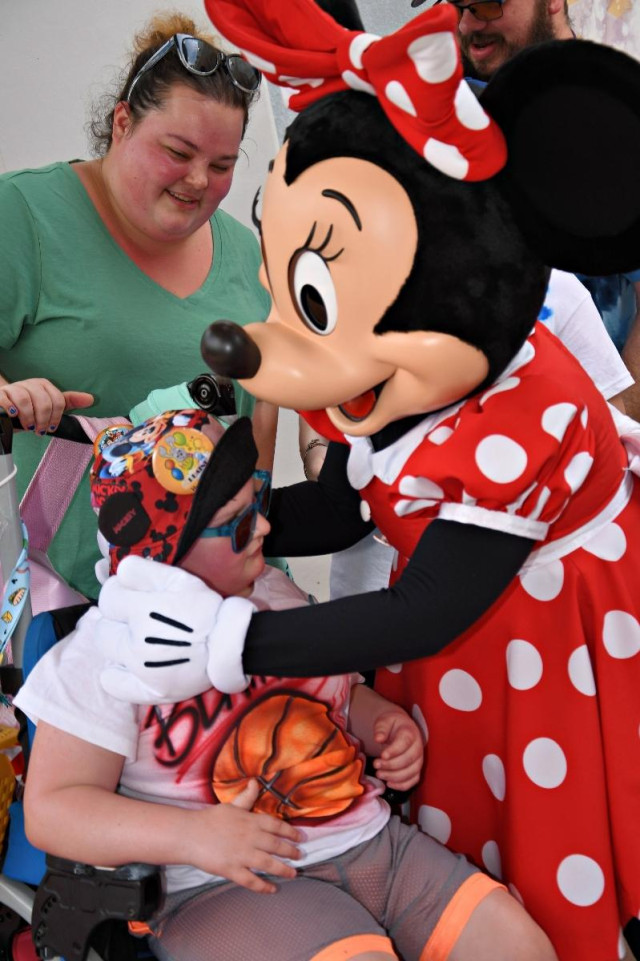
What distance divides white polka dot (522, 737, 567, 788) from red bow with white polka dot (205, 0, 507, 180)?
1.43ft

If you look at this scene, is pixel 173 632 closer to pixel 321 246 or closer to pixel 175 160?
pixel 321 246

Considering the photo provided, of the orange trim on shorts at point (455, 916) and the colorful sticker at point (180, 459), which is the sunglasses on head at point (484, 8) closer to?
the colorful sticker at point (180, 459)

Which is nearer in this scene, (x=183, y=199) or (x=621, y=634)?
(x=621, y=634)

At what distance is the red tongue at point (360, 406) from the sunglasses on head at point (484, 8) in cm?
85

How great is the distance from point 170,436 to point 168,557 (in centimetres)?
11

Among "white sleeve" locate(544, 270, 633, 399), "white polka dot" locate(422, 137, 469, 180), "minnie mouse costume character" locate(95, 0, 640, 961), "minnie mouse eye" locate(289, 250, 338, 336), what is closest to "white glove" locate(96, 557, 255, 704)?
"minnie mouse costume character" locate(95, 0, 640, 961)

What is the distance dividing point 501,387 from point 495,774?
0.34 m

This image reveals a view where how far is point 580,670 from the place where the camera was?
29.4 inches

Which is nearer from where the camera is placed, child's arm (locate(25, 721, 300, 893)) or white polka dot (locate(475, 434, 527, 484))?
white polka dot (locate(475, 434, 527, 484))

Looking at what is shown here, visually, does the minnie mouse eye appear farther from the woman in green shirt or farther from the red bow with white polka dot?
the woman in green shirt

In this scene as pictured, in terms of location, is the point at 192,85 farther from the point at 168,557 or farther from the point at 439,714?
the point at 439,714

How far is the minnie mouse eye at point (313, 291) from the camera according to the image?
65 cm

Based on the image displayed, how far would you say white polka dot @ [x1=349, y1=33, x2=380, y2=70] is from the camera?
615 mm

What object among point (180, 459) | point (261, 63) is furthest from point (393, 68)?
point (180, 459)
